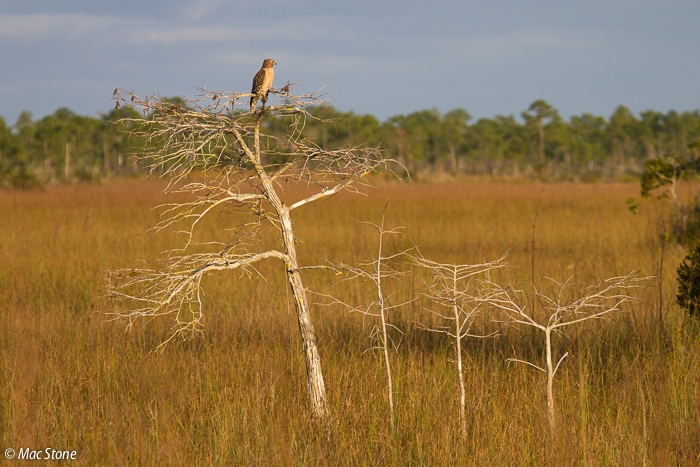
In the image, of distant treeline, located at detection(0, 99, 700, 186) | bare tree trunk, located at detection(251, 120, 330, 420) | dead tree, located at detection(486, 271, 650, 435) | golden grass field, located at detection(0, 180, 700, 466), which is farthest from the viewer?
distant treeline, located at detection(0, 99, 700, 186)

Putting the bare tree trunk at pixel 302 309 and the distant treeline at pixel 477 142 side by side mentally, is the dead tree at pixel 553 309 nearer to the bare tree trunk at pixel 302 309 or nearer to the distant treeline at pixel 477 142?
the bare tree trunk at pixel 302 309

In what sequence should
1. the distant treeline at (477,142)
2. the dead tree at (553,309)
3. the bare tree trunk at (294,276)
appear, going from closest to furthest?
the dead tree at (553,309) → the bare tree trunk at (294,276) → the distant treeline at (477,142)

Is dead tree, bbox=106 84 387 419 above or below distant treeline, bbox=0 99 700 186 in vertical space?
below

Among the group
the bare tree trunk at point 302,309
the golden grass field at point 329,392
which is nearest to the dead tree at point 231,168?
the bare tree trunk at point 302,309

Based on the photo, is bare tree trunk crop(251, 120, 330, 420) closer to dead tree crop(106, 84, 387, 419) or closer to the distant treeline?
dead tree crop(106, 84, 387, 419)

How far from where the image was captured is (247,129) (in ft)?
7.79

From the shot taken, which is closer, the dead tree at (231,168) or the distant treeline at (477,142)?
the dead tree at (231,168)

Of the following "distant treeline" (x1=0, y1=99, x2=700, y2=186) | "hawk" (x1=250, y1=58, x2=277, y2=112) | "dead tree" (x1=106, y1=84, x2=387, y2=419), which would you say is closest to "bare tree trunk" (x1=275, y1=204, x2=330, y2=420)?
"dead tree" (x1=106, y1=84, x2=387, y2=419)

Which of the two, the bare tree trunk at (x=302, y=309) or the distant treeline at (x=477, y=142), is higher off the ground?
the distant treeline at (x=477, y=142)

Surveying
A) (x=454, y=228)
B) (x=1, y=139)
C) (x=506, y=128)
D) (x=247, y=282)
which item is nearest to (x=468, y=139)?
(x=506, y=128)

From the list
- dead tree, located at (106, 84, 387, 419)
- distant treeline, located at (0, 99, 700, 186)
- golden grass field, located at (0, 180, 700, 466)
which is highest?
distant treeline, located at (0, 99, 700, 186)

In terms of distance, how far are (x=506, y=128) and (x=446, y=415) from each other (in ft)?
291

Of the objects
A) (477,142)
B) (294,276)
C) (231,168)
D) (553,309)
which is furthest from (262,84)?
(477,142)

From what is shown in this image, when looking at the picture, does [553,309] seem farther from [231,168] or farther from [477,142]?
[477,142]
